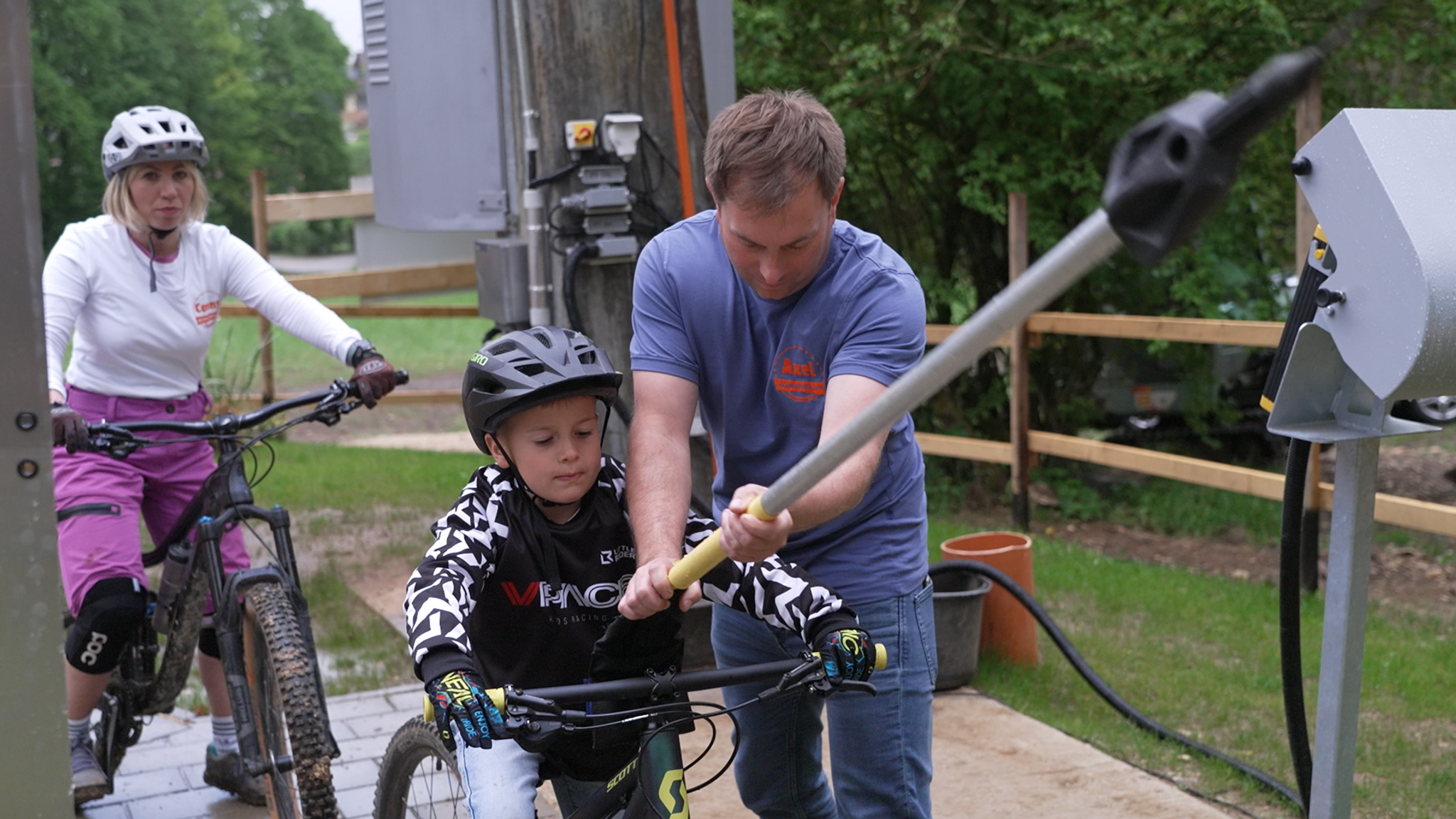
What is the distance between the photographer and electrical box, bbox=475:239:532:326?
16.9 feet

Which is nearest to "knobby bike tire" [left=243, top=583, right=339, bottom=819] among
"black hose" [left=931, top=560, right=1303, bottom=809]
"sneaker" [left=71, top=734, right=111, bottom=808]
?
"sneaker" [left=71, top=734, right=111, bottom=808]

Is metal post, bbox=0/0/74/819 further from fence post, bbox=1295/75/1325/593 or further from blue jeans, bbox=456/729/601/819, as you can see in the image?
fence post, bbox=1295/75/1325/593

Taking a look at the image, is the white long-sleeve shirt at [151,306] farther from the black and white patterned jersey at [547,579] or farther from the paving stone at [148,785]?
the black and white patterned jersey at [547,579]

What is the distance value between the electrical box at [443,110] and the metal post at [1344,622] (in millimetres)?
3504

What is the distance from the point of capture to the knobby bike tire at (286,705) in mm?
3475

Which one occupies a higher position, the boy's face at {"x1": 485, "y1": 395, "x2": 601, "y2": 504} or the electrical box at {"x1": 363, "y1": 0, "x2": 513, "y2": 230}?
the electrical box at {"x1": 363, "y1": 0, "x2": 513, "y2": 230}

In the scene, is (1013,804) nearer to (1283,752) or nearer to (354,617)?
(1283,752)

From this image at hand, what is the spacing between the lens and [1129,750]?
4465 mm

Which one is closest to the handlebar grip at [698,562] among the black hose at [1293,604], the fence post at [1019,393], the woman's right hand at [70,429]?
the black hose at [1293,604]

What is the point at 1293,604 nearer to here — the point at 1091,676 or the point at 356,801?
the point at 1091,676

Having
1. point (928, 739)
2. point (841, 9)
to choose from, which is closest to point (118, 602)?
point (928, 739)

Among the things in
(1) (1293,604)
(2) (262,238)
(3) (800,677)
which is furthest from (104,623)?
(2) (262,238)

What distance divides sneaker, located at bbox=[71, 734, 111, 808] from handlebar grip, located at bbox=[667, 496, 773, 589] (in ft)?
8.38

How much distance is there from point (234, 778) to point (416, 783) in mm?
1531
